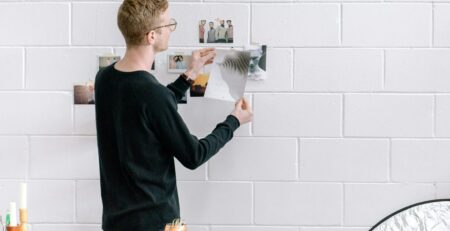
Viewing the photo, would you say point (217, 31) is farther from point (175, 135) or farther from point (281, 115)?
point (175, 135)

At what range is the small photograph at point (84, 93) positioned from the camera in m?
2.18

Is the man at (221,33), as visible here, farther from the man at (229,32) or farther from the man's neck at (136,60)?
the man's neck at (136,60)

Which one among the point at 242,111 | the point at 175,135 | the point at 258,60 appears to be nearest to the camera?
the point at 175,135

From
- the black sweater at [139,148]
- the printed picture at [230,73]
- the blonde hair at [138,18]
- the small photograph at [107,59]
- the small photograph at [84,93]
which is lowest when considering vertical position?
the black sweater at [139,148]

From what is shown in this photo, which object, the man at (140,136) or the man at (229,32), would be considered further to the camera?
the man at (229,32)

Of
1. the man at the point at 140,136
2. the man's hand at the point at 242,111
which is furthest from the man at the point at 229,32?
the man at the point at 140,136

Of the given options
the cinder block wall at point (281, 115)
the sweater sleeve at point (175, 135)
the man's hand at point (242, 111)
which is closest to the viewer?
the sweater sleeve at point (175, 135)

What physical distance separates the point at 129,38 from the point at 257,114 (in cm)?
60

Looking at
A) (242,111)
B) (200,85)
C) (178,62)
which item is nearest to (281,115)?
(242,111)

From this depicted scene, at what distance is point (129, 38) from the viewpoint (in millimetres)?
1798

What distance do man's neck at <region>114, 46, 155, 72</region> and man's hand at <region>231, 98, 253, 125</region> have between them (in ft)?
1.22

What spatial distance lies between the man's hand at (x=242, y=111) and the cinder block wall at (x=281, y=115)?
10cm

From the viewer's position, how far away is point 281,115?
217cm

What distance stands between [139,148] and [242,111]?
438mm
